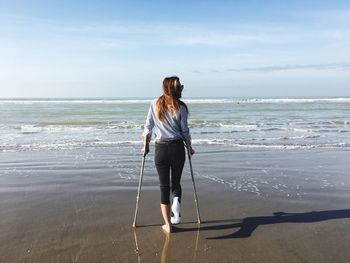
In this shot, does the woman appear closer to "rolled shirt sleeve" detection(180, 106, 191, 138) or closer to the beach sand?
"rolled shirt sleeve" detection(180, 106, 191, 138)

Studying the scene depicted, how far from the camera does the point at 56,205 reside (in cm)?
694

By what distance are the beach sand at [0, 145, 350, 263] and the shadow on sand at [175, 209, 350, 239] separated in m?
0.01

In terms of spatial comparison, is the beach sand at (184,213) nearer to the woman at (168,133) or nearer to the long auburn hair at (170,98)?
the woman at (168,133)

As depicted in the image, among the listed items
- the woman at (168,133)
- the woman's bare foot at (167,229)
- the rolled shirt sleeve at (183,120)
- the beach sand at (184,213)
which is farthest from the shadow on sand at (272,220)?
the rolled shirt sleeve at (183,120)

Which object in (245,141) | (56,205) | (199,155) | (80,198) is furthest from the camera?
(245,141)

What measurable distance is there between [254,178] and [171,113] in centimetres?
403

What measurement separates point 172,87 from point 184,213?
207cm

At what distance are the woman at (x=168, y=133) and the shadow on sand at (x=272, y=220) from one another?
1.93 feet

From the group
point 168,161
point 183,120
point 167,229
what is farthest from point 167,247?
point 183,120

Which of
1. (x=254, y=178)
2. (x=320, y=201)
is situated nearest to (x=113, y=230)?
(x=320, y=201)

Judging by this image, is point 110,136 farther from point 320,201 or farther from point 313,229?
point 313,229

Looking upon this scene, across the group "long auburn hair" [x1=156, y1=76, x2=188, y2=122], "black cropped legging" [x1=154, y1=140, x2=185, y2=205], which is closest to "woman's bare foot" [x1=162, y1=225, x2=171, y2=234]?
"black cropped legging" [x1=154, y1=140, x2=185, y2=205]

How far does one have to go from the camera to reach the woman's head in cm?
556

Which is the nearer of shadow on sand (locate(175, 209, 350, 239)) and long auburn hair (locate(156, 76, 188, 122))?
long auburn hair (locate(156, 76, 188, 122))
